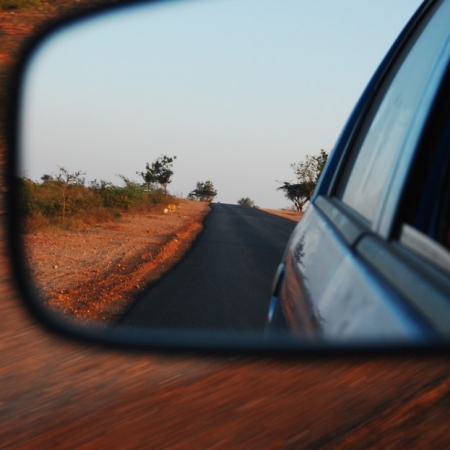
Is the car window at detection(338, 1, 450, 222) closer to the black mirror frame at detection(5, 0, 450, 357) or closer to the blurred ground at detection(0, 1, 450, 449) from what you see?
the black mirror frame at detection(5, 0, 450, 357)

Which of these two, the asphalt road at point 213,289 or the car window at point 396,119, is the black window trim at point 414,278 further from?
the asphalt road at point 213,289

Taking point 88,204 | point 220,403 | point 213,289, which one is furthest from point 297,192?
point 88,204

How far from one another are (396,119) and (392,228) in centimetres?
56

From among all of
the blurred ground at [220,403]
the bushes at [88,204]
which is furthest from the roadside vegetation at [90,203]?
the blurred ground at [220,403]

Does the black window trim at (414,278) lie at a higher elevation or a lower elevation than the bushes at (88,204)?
higher

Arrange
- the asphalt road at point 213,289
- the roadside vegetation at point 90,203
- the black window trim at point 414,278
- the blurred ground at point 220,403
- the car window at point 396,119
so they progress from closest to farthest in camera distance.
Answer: the black window trim at point 414,278 < the car window at point 396,119 < the blurred ground at point 220,403 < the asphalt road at point 213,289 < the roadside vegetation at point 90,203

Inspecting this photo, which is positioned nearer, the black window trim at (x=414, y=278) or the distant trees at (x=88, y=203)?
the black window trim at (x=414, y=278)

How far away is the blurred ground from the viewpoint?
2.34 metres

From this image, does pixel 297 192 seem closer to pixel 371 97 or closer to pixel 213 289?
pixel 213 289

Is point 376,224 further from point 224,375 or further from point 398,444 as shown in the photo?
point 224,375

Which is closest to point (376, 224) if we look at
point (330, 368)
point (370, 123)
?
point (370, 123)

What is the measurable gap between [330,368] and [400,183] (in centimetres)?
164

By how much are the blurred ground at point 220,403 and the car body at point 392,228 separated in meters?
0.19

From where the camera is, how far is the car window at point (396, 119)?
1.74 meters
